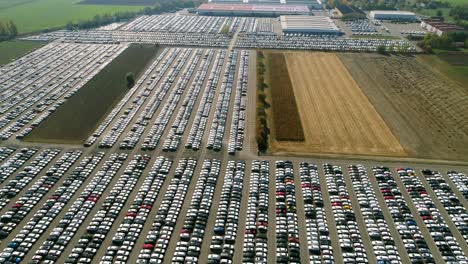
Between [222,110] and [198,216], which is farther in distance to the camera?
[222,110]

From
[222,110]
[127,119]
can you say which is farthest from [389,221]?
[127,119]

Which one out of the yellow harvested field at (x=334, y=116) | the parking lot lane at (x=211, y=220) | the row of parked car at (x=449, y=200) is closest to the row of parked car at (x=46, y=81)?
the parking lot lane at (x=211, y=220)

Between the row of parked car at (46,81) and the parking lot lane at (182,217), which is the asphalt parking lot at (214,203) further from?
the row of parked car at (46,81)

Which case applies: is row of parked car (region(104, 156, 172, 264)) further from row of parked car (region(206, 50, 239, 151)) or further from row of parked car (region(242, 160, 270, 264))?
row of parked car (region(242, 160, 270, 264))

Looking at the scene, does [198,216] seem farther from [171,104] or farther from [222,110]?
[171,104]

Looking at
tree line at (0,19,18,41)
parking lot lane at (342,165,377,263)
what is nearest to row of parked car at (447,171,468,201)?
parking lot lane at (342,165,377,263)

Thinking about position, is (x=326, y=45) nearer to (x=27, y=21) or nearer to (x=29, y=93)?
(x=29, y=93)
